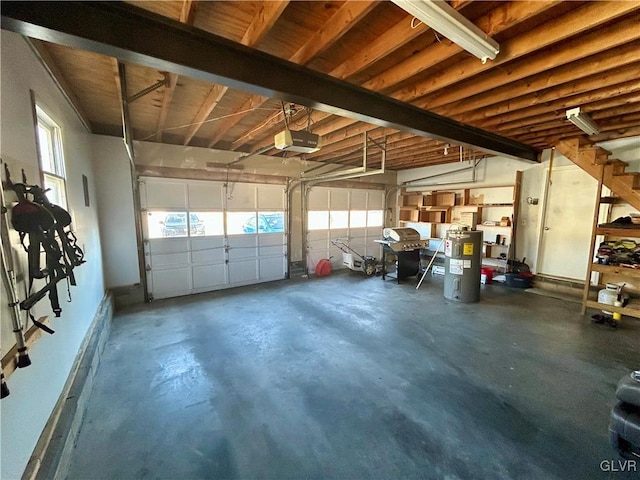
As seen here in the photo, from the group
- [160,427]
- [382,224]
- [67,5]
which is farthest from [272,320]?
[382,224]

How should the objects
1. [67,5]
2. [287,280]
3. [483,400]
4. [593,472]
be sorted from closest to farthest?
1. [67,5]
2. [593,472]
3. [483,400]
4. [287,280]

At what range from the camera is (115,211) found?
4547mm

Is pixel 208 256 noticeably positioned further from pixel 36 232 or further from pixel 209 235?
pixel 36 232

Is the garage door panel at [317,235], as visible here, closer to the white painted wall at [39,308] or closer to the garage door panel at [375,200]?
the garage door panel at [375,200]

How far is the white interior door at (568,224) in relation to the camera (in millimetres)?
5031

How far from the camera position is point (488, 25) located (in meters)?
1.82

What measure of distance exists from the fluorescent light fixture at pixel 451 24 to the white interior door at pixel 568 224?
4.87 metres

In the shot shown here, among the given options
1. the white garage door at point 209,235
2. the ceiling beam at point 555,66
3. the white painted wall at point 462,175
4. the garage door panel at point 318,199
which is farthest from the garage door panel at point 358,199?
the ceiling beam at point 555,66

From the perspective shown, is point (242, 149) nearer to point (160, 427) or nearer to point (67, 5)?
point (67, 5)

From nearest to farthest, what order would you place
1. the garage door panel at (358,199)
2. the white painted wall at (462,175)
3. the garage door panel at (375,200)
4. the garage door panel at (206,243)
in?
the garage door panel at (206,243)
the white painted wall at (462,175)
the garage door panel at (358,199)
the garage door panel at (375,200)

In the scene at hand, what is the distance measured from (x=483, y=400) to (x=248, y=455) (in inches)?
79.0

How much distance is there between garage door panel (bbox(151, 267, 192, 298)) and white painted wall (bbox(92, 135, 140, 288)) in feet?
1.31

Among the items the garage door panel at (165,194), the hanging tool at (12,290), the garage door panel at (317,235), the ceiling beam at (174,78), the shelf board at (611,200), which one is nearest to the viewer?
the hanging tool at (12,290)

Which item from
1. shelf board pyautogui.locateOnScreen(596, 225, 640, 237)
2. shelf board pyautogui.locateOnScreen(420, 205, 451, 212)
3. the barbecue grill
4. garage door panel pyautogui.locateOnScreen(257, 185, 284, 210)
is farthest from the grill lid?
shelf board pyautogui.locateOnScreen(596, 225, 640, 237)
